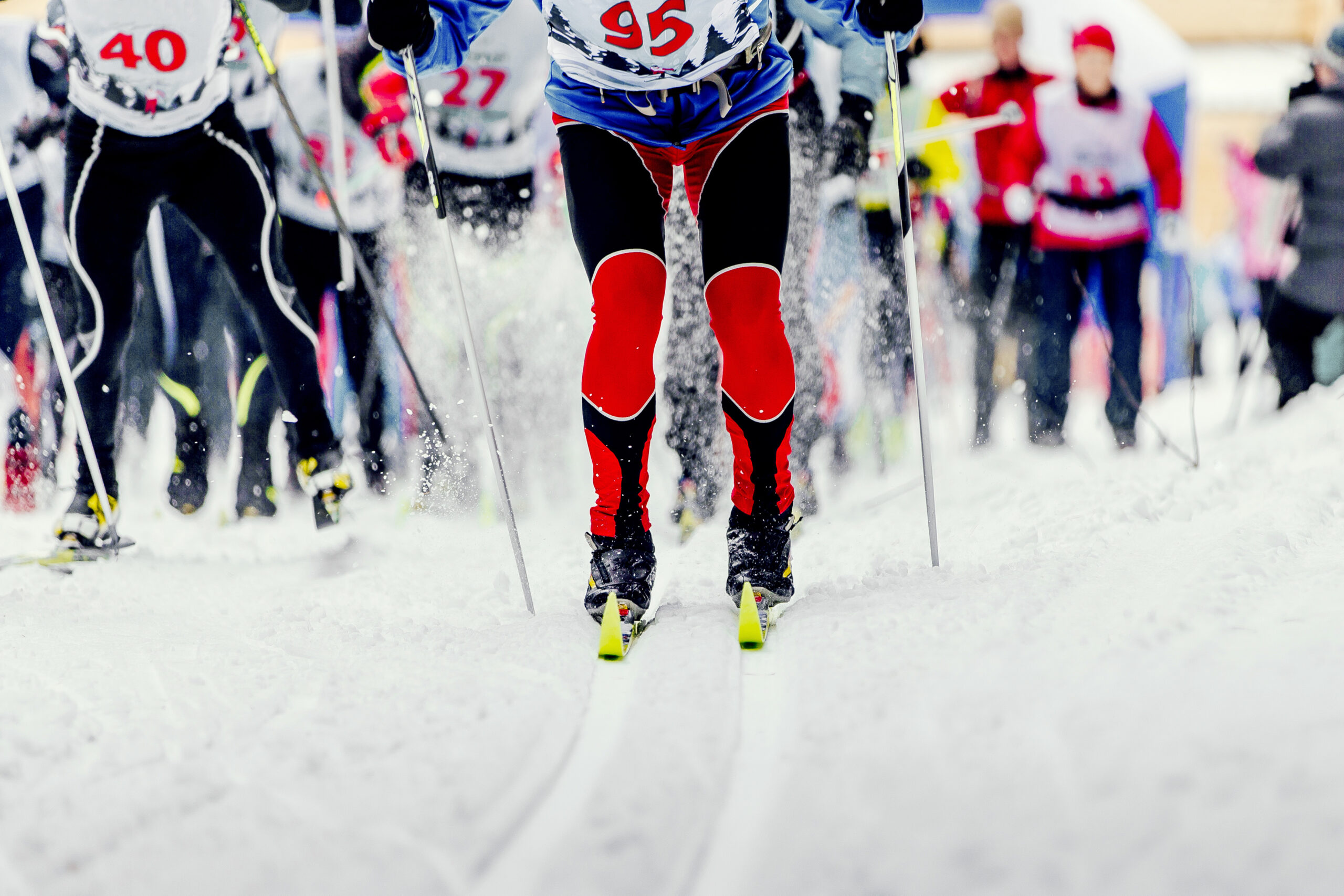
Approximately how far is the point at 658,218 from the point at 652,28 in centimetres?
32

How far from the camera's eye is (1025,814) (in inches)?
36.3

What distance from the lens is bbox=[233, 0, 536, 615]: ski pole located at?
6.45 feet

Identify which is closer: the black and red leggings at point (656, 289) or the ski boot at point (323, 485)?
the black and red leggings at point (656, 289)

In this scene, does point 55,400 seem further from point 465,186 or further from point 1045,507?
point 1045,507

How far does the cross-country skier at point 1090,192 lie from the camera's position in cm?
366

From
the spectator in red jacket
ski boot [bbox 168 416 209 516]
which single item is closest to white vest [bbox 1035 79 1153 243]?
the spectator in red jacket

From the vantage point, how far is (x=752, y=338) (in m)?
1.71

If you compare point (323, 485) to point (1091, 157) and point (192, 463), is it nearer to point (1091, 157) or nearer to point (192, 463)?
point (192, 463)

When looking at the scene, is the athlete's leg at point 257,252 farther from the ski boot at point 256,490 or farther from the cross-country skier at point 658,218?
the cross-country skier at point 658,218

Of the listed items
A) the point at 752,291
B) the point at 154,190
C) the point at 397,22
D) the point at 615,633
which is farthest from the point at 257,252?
the point at 615,633

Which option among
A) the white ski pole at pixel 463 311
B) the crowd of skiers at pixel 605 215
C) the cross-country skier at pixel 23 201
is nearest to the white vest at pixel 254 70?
the crowd of skiers at pixel 605 215

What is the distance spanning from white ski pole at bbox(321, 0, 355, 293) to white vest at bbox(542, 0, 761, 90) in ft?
4.85

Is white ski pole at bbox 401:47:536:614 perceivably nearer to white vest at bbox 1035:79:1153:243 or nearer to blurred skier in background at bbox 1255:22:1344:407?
white vest at bbox 1035:79:1153:243

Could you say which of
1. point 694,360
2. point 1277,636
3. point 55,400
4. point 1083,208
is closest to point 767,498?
point 1277,636
